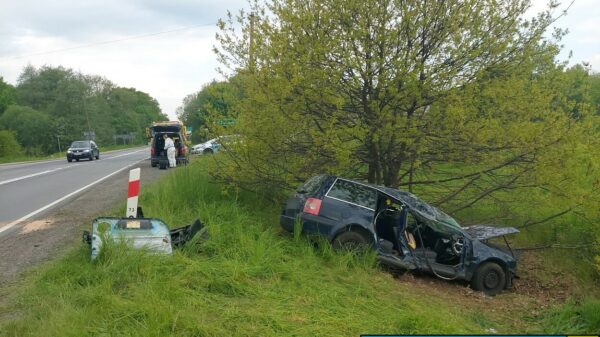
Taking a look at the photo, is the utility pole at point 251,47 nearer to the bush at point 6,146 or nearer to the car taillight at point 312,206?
the car taillight at point 312,206

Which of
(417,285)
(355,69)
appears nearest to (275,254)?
(417,285)

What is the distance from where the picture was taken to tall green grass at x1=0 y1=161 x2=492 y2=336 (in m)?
3.74

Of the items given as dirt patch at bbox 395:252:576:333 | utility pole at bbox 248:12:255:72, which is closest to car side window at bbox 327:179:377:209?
dirt patch at bbox 395:252:576:333

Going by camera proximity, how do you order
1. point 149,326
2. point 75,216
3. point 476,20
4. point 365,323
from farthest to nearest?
point 75,216, point 476,20, point 365,323, point 149,326

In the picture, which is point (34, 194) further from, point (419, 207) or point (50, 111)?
point (50, 111)

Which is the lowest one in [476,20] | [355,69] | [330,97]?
[330,97]

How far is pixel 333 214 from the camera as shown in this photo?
6.70 meters

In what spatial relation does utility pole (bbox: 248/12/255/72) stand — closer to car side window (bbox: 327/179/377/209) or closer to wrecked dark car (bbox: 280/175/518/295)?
wrecked dark car (bbox: 280/175/518/295)

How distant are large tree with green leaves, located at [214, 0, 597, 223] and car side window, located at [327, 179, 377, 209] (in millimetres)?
819

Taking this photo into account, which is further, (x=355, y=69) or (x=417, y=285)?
(x=355, y=69)

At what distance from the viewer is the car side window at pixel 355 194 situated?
6.79 metres

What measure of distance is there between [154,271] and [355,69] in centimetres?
482

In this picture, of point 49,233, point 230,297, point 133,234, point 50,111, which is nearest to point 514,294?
point 230,297

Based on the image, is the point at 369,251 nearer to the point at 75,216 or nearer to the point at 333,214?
the point at 333,214
